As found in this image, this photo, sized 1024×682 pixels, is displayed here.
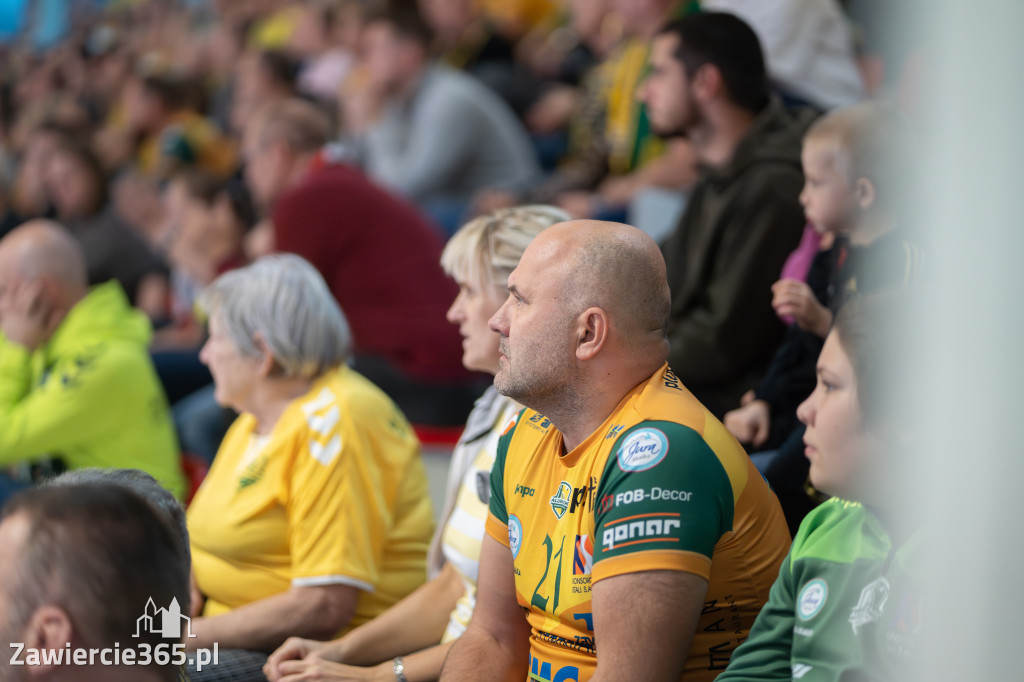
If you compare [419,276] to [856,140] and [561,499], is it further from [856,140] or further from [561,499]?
[561,499]

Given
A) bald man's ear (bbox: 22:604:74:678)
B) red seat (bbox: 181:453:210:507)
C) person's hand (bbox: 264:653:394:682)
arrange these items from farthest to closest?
1. red seat (bbox: 181:453:210:507)
2. person's hand (bbox: 264:653:394:682)
3. bald man's ear (bbox: 22:604:74:678)

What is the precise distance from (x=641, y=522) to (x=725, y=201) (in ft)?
4.98

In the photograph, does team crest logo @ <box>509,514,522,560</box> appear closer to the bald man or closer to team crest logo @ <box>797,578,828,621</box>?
the bald man

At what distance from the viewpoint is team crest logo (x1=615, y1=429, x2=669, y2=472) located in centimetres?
152

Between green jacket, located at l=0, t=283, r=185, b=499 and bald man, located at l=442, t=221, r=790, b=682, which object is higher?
bald man, located at l=442, t=221, r=790, b=682

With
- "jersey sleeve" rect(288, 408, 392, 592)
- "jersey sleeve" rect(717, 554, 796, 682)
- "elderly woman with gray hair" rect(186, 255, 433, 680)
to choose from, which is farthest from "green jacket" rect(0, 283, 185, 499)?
"jersey sleeve" rect(717, 554, 796, 682)

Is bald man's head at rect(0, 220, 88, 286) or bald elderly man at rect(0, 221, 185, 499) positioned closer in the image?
bald elderly man at rect(0, 221, 185, 499)

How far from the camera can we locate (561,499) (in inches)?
65.7

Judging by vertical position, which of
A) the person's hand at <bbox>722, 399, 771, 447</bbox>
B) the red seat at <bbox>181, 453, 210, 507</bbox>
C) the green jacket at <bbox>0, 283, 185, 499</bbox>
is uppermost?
the person's hand at <bbox>722, 399, 771, 447</bbox>

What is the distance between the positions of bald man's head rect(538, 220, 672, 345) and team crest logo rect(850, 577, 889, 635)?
487mm

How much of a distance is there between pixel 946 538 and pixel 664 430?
73cm

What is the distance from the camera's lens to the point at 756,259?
2.74 metres

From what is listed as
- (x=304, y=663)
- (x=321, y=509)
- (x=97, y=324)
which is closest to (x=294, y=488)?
(x=321, y=509)

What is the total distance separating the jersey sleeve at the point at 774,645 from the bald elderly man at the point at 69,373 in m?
2.23
